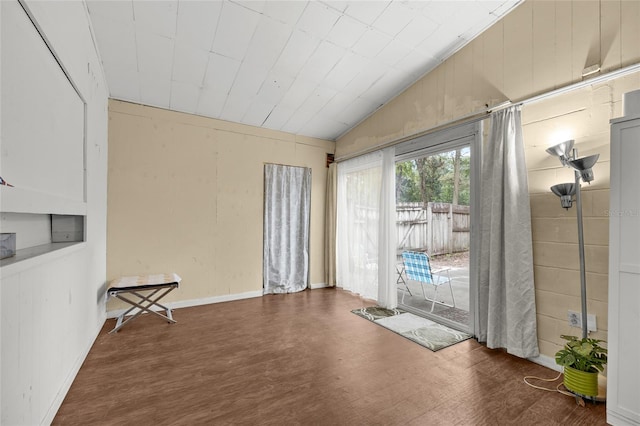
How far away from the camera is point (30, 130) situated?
53.7 inches

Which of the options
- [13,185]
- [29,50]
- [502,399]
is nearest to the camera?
[13,185]

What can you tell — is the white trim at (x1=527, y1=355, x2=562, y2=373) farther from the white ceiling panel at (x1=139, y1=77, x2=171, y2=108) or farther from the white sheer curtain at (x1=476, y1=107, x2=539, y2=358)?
the white ceiling panel at (x1=139, y1=77, x2=171, y2=108)

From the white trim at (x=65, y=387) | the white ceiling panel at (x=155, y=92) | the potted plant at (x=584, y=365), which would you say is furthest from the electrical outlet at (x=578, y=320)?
the white ceiling panel at (x=155, y=92)

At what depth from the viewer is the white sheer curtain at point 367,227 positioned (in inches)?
145

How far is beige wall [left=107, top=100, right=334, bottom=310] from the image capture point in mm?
3355

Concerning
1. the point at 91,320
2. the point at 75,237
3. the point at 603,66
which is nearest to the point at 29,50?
the point at 75,237

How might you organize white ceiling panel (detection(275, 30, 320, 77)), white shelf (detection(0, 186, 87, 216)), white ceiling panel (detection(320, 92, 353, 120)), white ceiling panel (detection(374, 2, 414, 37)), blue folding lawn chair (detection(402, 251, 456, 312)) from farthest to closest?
white ceiling panel (detection(320, 92, 353, 120)), blue folding lawn chair (detection(402, 251, 456, 312)), white ceiling panel (detection(275, 30, 320, 77)), white ceiling panel (detection(374, 2, 414, 37)), white shelf (detection(0, 186, 87, 216))

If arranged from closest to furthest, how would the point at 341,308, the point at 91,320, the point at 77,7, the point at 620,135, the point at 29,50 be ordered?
1. the point at 29,50
2. the point at 620,135
3. the point at 77,7
4. the point at 91,320
5. the point at 341,308

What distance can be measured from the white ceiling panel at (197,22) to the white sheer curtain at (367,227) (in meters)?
2.44

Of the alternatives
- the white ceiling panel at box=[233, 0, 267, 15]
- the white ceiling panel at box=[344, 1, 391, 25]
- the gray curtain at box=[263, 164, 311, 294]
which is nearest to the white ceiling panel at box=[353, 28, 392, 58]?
the white ceiling panel at box=[344, 1, 391, 25]

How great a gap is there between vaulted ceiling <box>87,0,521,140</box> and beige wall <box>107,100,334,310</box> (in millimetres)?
328

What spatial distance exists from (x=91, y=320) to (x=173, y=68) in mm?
2614

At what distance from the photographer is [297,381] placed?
204 centimetres

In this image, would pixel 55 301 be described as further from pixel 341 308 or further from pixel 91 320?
pixel 341 308
